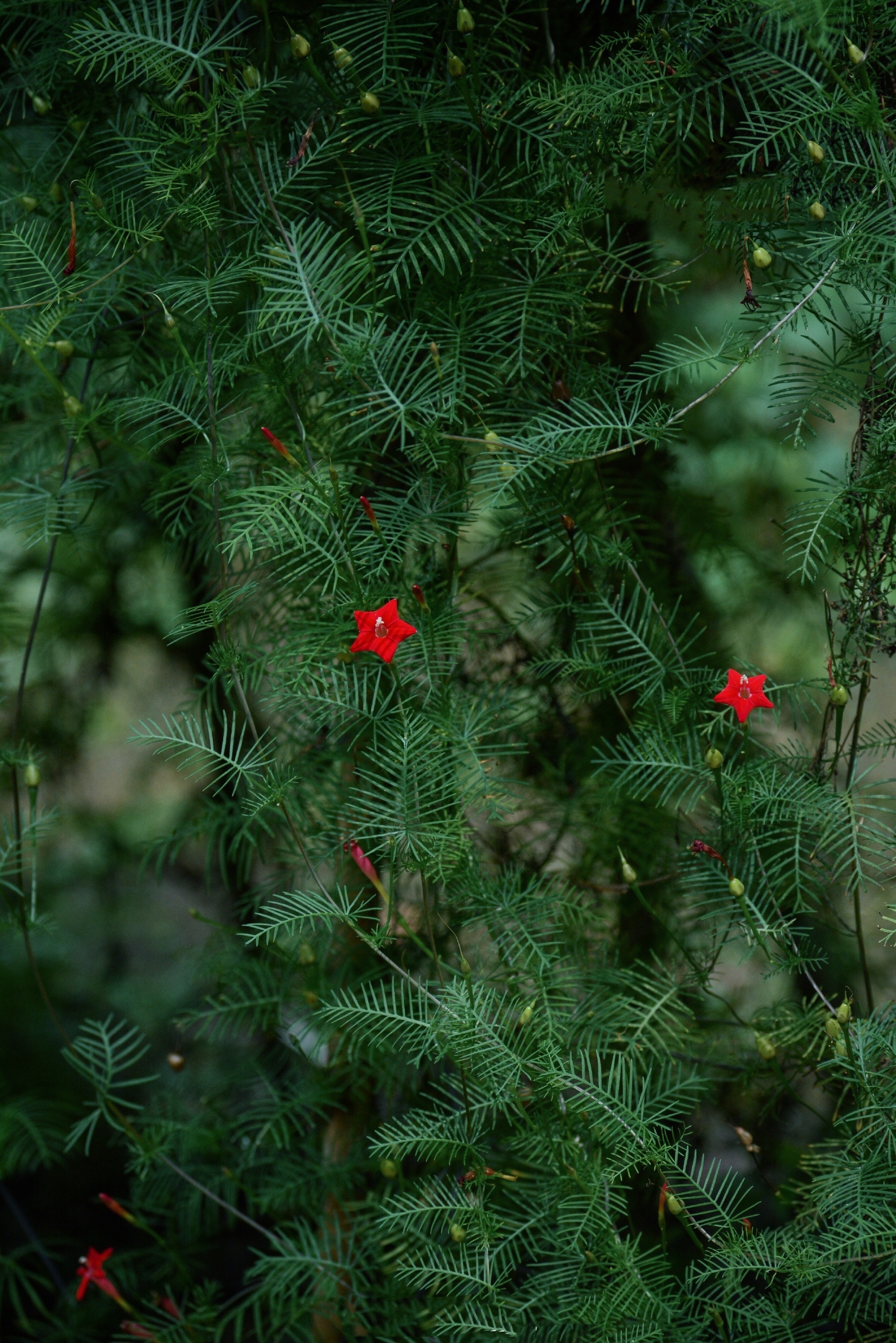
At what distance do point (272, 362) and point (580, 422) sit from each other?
21 cm

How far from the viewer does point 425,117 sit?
0.62 meters

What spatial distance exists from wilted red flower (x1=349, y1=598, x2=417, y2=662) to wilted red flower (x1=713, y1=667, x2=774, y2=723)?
0.57 feet

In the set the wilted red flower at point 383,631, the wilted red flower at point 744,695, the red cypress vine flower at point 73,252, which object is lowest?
the wilted red flower at point 744,695

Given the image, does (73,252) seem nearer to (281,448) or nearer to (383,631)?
(281,448)

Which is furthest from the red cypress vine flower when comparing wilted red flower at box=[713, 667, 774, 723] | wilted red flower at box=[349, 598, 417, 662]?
wilted red flower at box=[713, 667, 774, 723]

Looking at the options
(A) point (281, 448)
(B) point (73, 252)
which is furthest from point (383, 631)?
(B) point (73, 252)

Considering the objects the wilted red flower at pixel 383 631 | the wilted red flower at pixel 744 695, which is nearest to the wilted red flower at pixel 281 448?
the wilted red flower at pixel 383 631

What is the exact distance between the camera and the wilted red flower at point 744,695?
0.53 metres

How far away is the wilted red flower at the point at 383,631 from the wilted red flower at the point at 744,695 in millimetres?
172

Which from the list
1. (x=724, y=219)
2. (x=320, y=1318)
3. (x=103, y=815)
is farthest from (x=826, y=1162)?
(x=103, y=815)

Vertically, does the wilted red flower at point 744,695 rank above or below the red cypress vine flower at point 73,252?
below

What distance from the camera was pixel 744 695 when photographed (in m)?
0.54

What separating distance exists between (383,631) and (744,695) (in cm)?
20

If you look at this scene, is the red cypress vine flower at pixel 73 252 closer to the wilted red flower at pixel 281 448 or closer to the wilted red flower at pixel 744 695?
the wilted red flower at pixel 281 448
